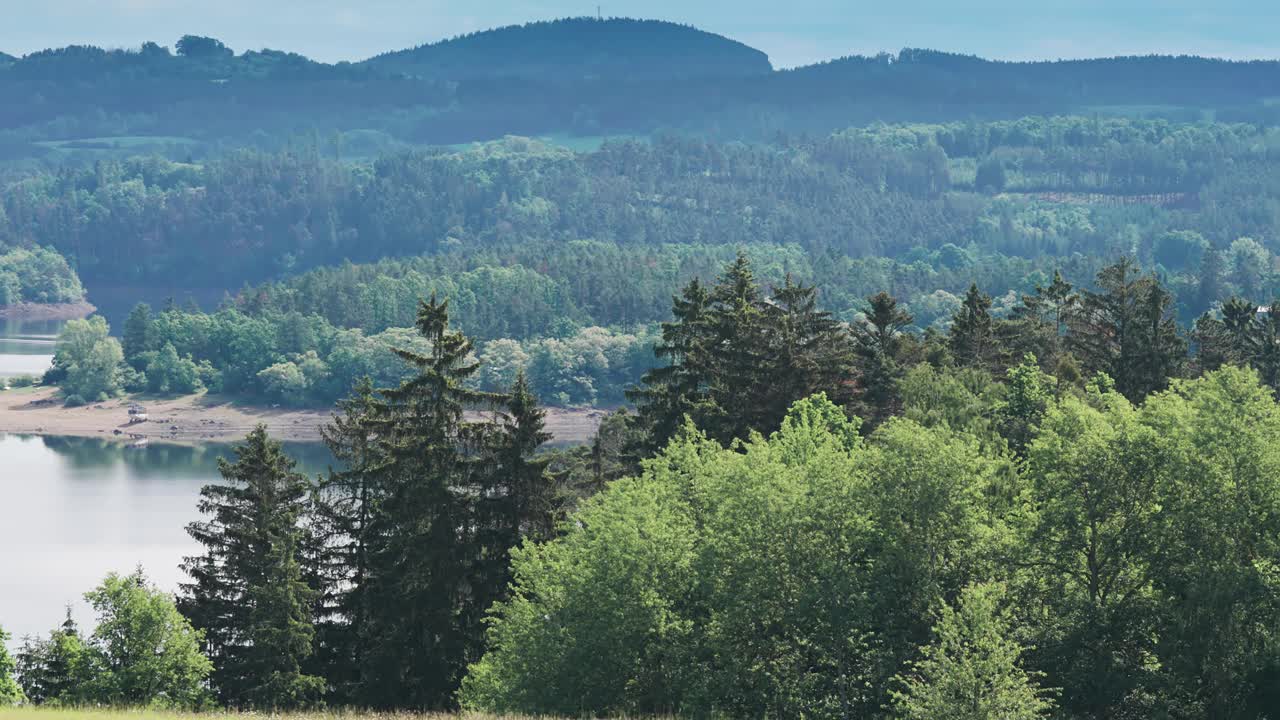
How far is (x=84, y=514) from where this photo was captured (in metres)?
136

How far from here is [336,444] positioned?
68250 millimetres

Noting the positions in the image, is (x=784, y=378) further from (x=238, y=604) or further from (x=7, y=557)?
(x=7, y=557)

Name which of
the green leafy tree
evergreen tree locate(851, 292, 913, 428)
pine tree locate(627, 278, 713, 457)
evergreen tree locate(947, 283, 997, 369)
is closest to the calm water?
pine tree locate(627, 278, 713, 457)

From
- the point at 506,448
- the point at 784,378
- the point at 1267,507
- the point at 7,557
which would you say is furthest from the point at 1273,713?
the point at 7,557

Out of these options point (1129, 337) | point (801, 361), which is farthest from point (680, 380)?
point (1129, 337)

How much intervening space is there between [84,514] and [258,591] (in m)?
86.1

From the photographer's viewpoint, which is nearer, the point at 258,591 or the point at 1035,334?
the point at 258,591

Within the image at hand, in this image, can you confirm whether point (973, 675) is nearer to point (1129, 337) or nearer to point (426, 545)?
point (426, 545)

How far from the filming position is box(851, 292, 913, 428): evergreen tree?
81812 millimetres

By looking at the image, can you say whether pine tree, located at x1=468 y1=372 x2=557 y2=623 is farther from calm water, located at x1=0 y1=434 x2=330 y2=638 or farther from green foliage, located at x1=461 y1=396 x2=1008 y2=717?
calm water, located at x1=0 y1=434 x2=330 y2=638

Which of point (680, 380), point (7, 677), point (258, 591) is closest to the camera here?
point (258, 591)

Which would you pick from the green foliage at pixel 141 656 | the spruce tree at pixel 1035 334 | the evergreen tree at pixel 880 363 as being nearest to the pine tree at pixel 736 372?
the evergreen tree at pixel 880 363

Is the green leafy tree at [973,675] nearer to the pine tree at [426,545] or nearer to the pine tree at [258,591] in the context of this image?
the pine tree at [426,545]

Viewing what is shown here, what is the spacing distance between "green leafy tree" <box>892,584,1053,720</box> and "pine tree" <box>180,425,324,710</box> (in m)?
22.3
